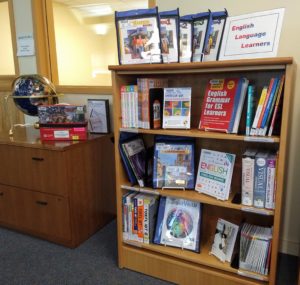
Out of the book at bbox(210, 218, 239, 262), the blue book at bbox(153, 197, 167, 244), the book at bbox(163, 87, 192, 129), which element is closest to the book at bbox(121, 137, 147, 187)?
the blue book at bbox(153, 197, 167, 244)

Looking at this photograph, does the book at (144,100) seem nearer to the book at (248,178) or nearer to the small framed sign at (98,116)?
the book at (248,178)

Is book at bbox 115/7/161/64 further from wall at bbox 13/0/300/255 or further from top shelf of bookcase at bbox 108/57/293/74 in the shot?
wall at bbox 13/0/300/255

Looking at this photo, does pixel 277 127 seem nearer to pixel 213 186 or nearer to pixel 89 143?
pixel 213 186

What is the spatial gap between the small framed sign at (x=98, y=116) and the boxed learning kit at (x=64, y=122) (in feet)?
0.81

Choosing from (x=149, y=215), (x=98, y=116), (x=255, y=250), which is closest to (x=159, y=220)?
(x=149, y=215)

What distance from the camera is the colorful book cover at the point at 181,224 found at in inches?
66.1

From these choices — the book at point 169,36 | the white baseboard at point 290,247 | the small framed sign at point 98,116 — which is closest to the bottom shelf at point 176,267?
the white baseboard at point 290,247

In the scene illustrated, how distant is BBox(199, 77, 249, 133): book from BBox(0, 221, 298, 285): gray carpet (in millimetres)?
961

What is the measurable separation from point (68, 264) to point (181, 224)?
79 cm

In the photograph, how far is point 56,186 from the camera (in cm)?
195

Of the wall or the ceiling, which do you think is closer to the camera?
the wall

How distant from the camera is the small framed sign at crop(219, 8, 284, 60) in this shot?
1.39m

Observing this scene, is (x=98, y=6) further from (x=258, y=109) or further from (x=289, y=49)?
(x=258, y=109)

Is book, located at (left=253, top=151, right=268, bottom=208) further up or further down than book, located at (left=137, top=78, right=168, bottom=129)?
further down
